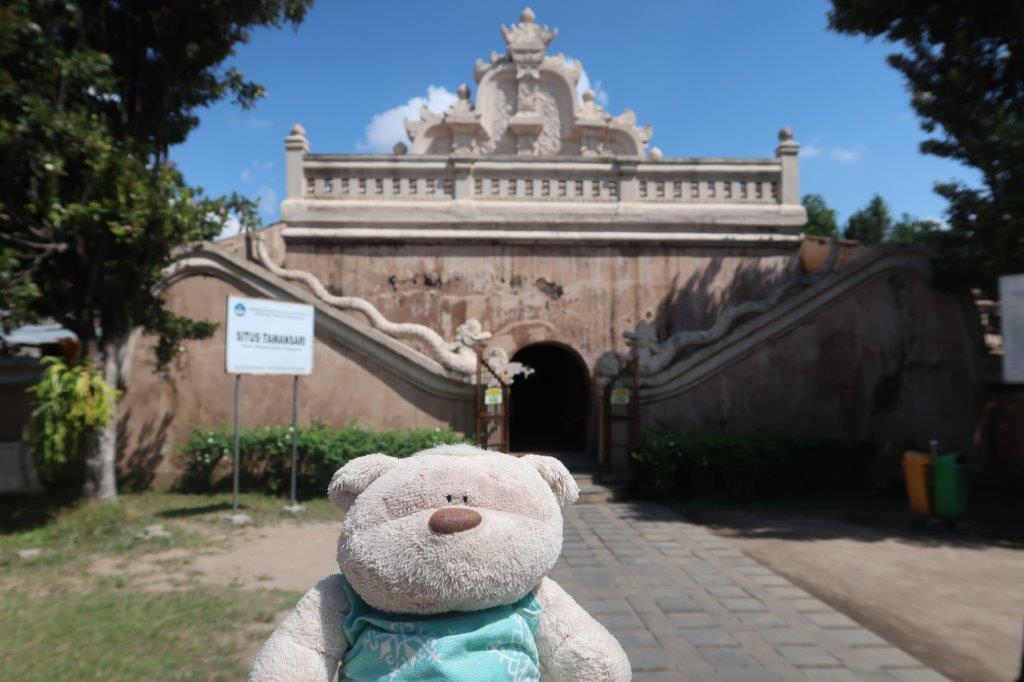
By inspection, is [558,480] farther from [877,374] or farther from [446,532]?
[877,374]

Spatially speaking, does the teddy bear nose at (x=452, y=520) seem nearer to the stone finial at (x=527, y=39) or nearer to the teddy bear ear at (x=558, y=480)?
the teddy bear ear at (x=558, y=480)

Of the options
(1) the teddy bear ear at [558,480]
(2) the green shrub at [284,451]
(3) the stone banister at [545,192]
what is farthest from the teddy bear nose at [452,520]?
(3) the stone banister at [545,192]

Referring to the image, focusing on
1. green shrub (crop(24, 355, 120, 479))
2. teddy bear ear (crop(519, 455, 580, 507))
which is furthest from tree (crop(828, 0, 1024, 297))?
green shrub (crop(24, 355, 120, 479))

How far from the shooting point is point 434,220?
475 inches

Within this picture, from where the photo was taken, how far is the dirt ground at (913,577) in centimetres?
427

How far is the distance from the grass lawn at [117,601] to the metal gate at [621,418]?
4250mm

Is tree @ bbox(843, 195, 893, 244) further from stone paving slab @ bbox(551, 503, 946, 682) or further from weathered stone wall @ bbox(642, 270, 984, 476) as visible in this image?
stone paving slab @ bbox(551, 503, 946, 682)

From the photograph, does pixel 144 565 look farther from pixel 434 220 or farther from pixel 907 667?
pixel 434 220

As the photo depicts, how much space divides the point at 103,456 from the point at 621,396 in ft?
22.4

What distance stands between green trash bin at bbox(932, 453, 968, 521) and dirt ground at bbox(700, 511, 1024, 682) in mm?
272

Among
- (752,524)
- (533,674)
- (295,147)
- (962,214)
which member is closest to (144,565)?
(533,674)

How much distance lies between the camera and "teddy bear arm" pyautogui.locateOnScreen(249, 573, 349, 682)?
1.84m

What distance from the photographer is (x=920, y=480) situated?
7578 mm

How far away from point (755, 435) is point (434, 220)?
665 cm
